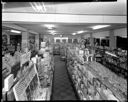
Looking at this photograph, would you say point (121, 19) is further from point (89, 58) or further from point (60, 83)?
point (60, 83)

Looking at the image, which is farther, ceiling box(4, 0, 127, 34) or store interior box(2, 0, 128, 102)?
ceiling box(4, 0, 127, 34)

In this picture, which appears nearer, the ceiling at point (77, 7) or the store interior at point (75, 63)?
the store interior at point (75, 63)

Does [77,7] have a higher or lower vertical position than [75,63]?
higher

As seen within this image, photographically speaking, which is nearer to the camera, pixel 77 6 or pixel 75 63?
pixel 77 6

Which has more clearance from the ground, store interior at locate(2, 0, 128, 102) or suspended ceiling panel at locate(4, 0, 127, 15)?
suspended ceiling panel at locate(4, 0, 127, 15)

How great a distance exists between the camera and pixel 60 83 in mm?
5699

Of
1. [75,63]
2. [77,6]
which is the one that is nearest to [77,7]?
[77,6]

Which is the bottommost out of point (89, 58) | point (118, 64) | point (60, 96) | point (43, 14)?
point (60, 96)

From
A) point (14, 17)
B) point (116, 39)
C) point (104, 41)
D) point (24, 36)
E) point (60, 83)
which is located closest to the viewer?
point (14, 17)

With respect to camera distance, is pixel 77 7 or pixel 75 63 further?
pixel 75 63

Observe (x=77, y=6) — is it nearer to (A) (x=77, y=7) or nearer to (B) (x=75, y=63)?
(A) (x=77, y=7)

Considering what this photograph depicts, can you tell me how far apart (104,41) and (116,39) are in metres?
1.73

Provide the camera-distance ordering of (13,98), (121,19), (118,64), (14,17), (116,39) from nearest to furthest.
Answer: (13,98)
(14,17)
(121,19)
(118,64)
(116,39)

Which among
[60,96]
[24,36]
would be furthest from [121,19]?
[24,36]
